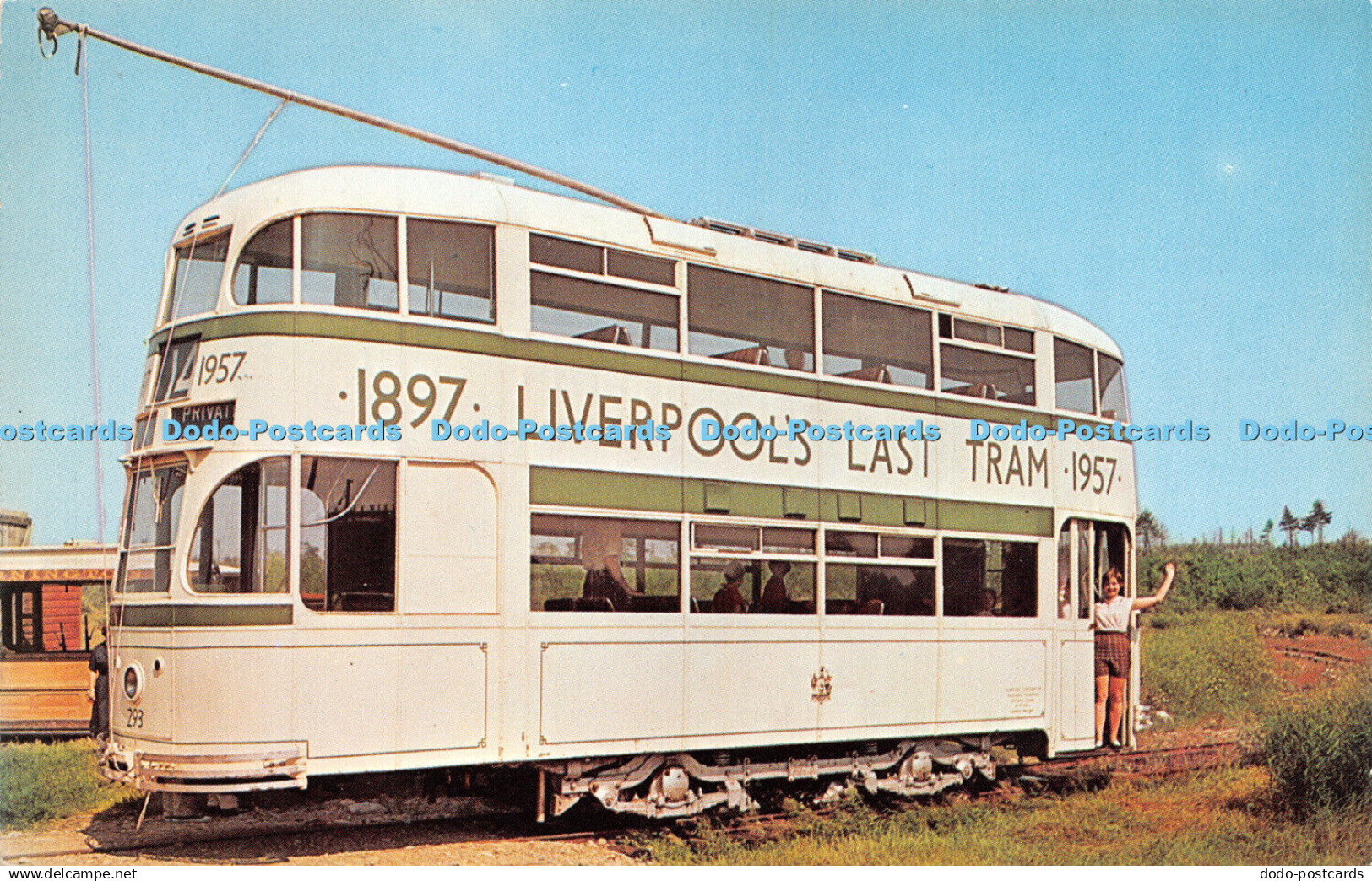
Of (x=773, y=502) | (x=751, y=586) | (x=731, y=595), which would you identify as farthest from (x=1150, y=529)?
(x=731, y=595)

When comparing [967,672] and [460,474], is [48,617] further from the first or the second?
[967,672]

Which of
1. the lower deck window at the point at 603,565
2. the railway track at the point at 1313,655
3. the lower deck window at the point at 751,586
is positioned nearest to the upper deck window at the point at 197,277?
the lower deck window at the point at 603,565

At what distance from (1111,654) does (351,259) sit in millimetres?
7664

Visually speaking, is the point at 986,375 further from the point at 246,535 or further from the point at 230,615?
the point at 230,615

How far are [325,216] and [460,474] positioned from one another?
184 cm

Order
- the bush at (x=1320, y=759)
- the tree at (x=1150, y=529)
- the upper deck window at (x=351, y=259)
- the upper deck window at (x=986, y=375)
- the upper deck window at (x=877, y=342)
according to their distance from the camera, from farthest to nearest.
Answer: the tree at (x=1150, y=529), the upper deck window at (x=986, y=375), the upper deck window at (x=877, y=342), the bush at (x=1320, y=759), the upper deck window at (x=351, y=259)

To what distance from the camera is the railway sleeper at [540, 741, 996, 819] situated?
8586mm

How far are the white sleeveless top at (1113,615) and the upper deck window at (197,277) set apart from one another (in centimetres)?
802

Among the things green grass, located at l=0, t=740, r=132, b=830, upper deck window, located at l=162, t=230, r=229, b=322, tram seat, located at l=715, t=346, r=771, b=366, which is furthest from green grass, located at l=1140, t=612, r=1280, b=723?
green grass, located at l=0, t=740, r=132, b=830

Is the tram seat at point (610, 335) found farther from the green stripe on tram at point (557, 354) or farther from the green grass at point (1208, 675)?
the green grass at point (1208, 675)

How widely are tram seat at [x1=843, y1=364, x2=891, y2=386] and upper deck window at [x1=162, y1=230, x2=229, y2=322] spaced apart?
4.73m

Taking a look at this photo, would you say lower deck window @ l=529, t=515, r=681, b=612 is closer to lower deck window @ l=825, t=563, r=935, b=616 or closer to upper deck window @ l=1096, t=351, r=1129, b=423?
lower deck window @ l=825, t=563, r=935, b=616

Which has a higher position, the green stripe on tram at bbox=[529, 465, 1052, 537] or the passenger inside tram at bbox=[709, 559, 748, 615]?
the green stripe on tram at bbox=[529, 465, 1052, 537]

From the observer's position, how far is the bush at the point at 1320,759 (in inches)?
376
